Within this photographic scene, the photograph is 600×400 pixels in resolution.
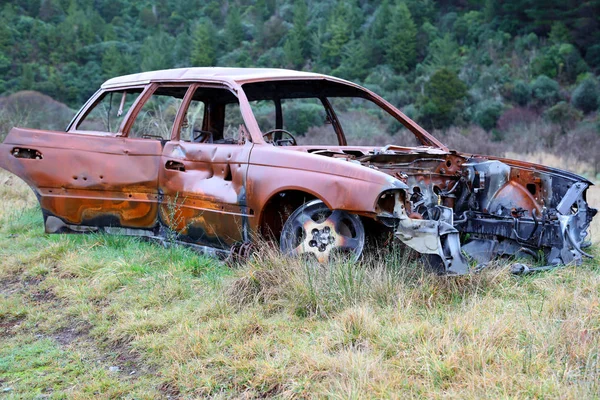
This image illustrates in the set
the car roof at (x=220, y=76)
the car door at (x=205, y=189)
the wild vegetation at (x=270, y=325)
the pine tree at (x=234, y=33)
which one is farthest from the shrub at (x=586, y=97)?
the car door at (x=205, y=189)

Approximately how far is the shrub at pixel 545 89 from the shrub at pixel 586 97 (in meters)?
1.10

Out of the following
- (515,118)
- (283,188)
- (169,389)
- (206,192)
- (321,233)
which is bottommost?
(169,389)

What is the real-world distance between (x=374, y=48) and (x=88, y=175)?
33043 mm

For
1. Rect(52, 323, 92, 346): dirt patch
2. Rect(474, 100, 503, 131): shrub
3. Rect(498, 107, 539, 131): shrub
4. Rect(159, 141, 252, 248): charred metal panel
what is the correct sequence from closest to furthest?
1. Rect(52, 323, 92, 346): dirt patch
2. Rect(159, 141, 252, 248): charred metal panel
3. Rect(498, 107, 539, 131): shrub
4. Rect(474, 100, 503, 131): shrub

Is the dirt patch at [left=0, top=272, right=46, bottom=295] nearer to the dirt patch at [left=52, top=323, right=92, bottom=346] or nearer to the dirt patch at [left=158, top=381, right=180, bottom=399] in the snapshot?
the dirt patch at [left=52, top=323, right=92, bottom=346]

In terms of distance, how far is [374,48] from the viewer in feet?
122

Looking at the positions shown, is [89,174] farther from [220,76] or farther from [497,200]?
[497,200]

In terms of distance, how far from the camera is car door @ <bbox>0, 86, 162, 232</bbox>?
5.73 m

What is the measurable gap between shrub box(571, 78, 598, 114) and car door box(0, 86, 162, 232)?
79.9 ft

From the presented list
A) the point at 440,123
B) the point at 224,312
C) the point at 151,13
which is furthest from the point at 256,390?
the point at 151,13

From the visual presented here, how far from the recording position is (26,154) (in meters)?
5.90

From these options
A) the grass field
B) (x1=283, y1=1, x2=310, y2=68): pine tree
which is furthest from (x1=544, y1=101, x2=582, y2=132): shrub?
the grass field

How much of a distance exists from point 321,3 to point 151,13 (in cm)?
1263

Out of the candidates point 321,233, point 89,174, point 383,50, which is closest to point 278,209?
point 321,233
